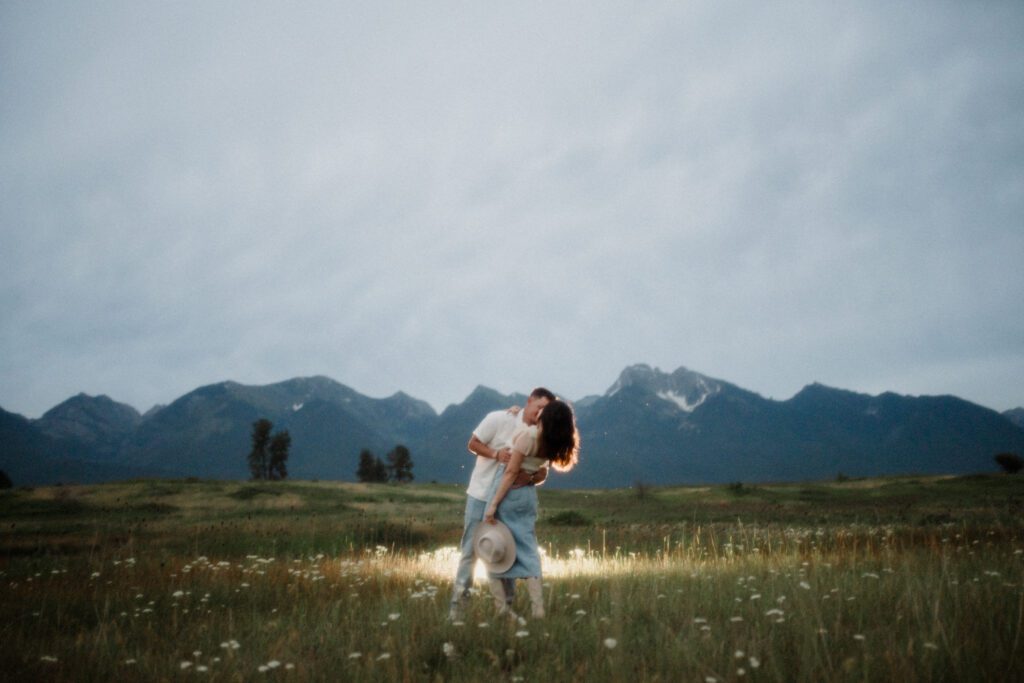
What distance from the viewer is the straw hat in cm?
612

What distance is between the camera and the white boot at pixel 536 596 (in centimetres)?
585

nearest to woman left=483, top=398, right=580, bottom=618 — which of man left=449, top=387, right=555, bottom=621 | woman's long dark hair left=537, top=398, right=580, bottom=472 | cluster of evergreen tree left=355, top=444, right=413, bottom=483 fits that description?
woman's long dark hair left=537, top=398, right=580, bottom=472

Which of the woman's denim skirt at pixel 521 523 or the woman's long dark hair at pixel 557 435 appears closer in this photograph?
the woman's denim skirt at pixel 521 523

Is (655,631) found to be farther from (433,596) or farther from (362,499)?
(362,499)

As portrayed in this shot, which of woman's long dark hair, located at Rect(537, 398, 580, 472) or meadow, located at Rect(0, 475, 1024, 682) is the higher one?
woman's long dark hair, located at Rect(537, 398, 580, 472)

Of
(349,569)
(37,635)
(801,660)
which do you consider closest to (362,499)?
(349,569)

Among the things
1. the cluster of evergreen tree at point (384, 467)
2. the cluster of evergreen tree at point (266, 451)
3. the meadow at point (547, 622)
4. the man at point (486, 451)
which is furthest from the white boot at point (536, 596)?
the cluster of evergreen tree at point (266, 451)

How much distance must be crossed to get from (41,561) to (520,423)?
39.5ft

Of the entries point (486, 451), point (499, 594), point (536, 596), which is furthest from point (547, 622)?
point (486, 451)

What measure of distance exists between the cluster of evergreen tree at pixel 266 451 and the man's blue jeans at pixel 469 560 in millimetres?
123591

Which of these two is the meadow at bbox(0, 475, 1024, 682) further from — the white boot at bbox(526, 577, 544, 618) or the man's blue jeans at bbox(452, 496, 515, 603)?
the man's blue jeans at bbox(452, 496, 515, 603)

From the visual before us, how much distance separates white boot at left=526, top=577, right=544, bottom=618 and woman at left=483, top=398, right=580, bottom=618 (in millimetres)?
13

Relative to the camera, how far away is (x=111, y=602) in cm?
756

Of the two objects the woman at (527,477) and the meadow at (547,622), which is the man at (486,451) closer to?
the woman at (527,477)
